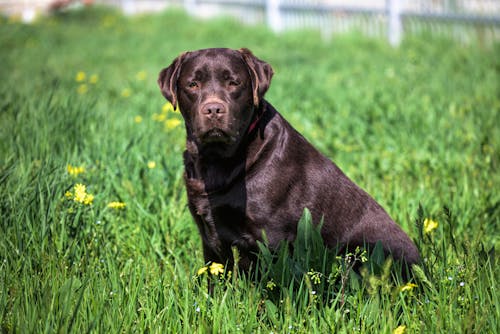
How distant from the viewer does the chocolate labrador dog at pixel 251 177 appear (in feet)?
9.62

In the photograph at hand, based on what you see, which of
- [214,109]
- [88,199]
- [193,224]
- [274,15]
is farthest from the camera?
[274,15]

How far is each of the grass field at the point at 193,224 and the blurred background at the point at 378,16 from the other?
44 cm

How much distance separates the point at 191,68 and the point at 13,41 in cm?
1044

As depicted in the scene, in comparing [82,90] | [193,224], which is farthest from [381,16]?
[193,224]

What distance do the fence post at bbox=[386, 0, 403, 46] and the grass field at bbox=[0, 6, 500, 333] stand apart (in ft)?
3.51

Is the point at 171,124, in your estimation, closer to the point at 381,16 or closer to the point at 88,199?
the point at 88,199

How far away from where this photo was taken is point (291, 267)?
2664 mm

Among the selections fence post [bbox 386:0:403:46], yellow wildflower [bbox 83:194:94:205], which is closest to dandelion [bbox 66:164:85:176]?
yellow wildflower [bbox 83:194:94:205]

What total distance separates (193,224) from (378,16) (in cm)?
810

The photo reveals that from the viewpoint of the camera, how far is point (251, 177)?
297 cm

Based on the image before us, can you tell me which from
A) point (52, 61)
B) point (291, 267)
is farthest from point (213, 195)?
point (52, 61)

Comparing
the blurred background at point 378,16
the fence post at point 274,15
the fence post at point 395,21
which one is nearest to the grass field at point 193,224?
the blurred background at point 378,16

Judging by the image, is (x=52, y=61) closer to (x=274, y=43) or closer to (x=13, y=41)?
(x=13, y=41)

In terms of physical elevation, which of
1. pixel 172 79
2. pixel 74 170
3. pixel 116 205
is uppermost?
pixel 172 79
